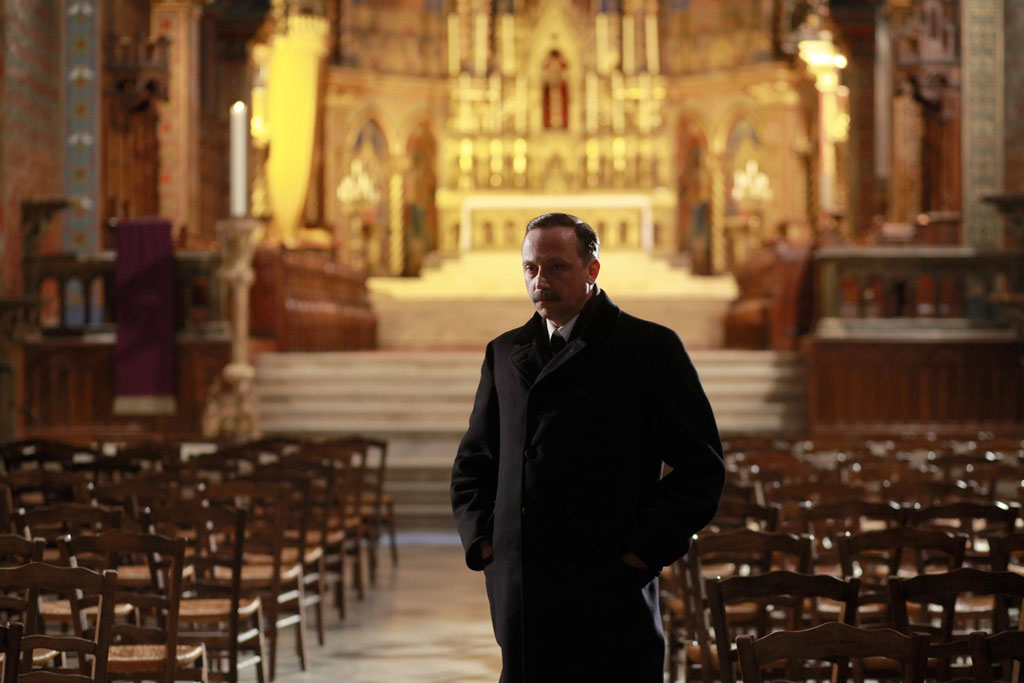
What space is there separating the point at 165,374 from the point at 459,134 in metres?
10.7

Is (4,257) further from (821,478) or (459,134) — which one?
(459,134)

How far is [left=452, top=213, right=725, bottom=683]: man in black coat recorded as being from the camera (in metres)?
3.12

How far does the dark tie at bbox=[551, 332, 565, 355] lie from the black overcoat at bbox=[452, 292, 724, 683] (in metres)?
0.02

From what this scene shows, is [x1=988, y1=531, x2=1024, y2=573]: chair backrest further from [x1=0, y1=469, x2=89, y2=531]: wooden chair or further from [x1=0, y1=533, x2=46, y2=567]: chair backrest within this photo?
[x1=0, y1=469, x2=89, y2=531]: wooden chair

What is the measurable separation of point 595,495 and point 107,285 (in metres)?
11.5

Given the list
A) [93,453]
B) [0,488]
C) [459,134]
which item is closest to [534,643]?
[0,488]

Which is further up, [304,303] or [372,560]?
[304,303]

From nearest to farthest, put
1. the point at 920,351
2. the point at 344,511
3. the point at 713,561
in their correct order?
the point at 713,561, the point at 344,511, the point at 920,351

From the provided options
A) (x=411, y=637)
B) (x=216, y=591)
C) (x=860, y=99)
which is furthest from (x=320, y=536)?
(x=860, y=99)

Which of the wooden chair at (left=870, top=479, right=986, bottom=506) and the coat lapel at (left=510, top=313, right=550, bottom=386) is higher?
the coat lapel at (left=510, top=313, right=550, bottom=386)

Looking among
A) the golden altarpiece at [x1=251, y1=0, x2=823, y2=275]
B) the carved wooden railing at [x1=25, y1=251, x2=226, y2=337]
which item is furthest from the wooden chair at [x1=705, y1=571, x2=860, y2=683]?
the golden altarpiece at [x1=251, y1=0, x2=823, y2=275]

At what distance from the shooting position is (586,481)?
10.3 ft

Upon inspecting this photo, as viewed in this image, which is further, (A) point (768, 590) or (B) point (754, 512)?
(B) point (754, 512)

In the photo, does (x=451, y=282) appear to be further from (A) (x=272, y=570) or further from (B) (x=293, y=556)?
(A) (x=272, y=570)
